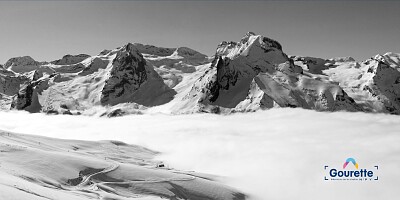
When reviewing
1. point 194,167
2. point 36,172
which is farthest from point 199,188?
point 194,167

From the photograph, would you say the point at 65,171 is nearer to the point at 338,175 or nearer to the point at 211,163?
the point at 211,163

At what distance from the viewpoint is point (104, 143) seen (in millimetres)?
190250

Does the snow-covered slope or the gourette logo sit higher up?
the snow-covered slope

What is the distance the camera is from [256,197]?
9969 cm

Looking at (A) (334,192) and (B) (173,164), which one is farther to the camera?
(B) (173,164)

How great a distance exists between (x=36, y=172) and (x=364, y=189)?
133 metres

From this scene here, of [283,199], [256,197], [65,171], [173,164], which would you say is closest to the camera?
[65,171]

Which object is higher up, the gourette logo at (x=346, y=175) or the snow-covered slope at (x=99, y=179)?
the snow-covered slope at (x=99, y=179)

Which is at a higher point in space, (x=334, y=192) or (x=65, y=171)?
(x=65, y=171)

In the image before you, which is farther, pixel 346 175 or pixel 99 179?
pixel 346 175

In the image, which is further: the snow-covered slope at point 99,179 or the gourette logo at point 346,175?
the gourette logo at point 346,175

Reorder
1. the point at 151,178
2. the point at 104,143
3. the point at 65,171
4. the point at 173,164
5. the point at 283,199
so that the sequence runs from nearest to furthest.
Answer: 1. the point at 65,171
2. the point at 151,178
3. the point at 283,199
4. the point at 173,164
5. the point at 104,143

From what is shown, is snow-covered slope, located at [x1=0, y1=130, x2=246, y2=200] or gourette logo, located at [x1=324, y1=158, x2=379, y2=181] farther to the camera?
gourette logo, located at [x1=324, y1=158, x2=379, y2=181]

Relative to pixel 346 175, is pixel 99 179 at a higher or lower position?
higher
